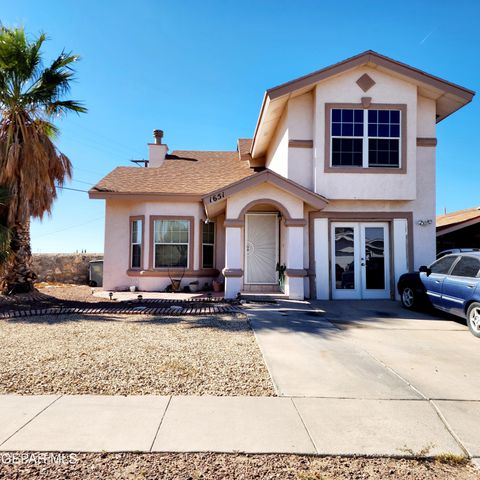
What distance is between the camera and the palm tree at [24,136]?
10.5 metres

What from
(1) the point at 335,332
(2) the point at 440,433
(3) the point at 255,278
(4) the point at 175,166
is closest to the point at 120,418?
(2) the point at 440,433

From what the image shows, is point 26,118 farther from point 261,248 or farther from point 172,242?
point 261,248

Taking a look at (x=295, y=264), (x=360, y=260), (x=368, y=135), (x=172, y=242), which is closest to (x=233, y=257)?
Result: (x=295, y=264)

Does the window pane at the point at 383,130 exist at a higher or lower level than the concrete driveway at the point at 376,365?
higher

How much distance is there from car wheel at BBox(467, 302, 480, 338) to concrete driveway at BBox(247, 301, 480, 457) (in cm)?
20

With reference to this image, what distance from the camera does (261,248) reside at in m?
12.0

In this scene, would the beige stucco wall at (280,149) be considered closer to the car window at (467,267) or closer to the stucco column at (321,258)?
the stucco column at (321,258)

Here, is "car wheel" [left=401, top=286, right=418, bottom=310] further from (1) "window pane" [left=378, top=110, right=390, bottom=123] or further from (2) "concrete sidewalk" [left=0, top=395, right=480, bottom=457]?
(2) "concrete sidewalk" [left=0, top=395, right=480, bottom=457]

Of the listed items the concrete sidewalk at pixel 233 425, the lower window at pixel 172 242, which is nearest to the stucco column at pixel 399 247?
the lower window at pixel 172 242

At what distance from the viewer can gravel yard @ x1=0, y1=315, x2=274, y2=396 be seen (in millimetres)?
4285

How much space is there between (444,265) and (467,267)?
34.2 inches

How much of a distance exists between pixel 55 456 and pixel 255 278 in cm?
930

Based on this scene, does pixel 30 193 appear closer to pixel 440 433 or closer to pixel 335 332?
pixel 335 332

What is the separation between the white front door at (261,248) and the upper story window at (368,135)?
9.86 feet
